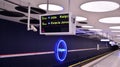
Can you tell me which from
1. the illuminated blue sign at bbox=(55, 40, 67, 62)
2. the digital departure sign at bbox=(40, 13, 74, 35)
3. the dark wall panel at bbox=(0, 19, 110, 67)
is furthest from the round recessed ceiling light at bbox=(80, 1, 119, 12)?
the illuminated blue sign at bbox=(55, 40, 67, 62)

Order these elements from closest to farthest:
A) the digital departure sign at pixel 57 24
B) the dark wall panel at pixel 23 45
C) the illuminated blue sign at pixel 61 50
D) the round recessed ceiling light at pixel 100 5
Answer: the digital departure sign at pixel 57 24 < the round recessed ceiling light at pixel 100 5 < the dark wall panel at pixel 23 45 < the illuminated blue sign at pixel 61 50

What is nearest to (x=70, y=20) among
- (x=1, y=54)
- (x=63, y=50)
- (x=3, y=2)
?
(x=3, y=2)

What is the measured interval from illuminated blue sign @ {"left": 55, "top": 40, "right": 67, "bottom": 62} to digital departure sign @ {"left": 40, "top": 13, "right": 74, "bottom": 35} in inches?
236

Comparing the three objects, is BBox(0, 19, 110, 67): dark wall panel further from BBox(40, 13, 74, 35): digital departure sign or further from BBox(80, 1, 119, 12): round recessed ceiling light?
BBox(80, 1, 119, 12): round recessed ceiling light

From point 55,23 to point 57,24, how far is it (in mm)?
68

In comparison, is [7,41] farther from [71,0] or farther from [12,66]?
[71,0]

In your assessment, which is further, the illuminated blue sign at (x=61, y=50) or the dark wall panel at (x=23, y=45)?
the illuminated blue sign at (x=61, y=50)

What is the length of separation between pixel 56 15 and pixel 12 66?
378 centimetres

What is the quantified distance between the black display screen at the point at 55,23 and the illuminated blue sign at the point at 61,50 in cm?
599

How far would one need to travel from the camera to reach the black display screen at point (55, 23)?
11.5 feet

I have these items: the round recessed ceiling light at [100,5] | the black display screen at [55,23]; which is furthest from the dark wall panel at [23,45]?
the round recessed ceiling light at [100,5]

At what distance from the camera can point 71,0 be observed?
162 inches

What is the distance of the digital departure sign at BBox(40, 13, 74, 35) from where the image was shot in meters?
3.44

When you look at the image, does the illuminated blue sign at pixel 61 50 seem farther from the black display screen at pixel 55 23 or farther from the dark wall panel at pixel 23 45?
the black display screen at pixel 55 23
